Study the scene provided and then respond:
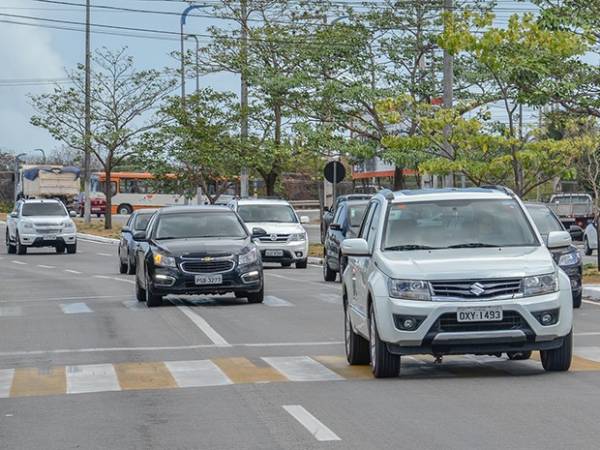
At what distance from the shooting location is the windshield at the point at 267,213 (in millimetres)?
37750

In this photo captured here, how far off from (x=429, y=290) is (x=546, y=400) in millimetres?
1716

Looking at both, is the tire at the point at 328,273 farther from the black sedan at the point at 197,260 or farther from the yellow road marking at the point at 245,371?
the yellow road marking at the point at 245,371

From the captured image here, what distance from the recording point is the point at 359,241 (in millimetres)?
13461

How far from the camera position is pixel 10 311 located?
23.8 metres

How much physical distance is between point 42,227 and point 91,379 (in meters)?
36.4

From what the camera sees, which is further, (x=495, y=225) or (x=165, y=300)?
(x=165, y=300)

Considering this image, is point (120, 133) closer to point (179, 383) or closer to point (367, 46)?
point (367, 46)

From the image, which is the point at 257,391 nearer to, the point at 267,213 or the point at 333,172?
the point at 267,213

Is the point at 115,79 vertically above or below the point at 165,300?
above

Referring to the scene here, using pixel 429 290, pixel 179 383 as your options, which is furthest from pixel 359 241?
pixel 179 383

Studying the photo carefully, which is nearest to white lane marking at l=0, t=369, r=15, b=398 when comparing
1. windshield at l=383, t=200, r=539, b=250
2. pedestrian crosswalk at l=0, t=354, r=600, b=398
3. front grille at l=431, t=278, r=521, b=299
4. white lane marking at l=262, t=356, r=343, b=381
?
pedestrian crosswalk at l=0, t=354, r=600, b=398

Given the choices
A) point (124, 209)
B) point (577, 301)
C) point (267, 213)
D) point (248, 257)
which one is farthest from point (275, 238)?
point (124, 209)

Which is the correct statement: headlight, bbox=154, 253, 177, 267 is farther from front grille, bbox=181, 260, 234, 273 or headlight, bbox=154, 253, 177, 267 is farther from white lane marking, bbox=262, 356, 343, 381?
white lane marking, bbox=262, 356, 343, 381

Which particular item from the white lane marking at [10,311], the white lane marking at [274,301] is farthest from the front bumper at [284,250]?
the white lane marking at [10,311]
